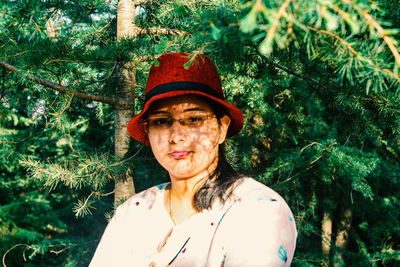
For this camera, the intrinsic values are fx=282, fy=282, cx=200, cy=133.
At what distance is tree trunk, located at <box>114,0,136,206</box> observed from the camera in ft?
7.62

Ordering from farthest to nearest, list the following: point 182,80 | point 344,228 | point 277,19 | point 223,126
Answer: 1. point 344,228
2. point 223,126
3. point 182,80
4. point 277,19

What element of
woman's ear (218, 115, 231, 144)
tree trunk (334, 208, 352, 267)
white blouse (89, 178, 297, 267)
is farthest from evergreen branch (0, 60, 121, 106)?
tree trunk (334, 208, 352, 267)

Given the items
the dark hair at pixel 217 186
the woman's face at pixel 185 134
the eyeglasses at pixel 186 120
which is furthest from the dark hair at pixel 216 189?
the eyeglasses at pixel 186 120

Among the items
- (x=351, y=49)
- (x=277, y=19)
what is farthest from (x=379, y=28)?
(x=277, y=19)

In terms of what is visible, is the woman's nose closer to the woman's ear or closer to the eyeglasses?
the eyeglasses

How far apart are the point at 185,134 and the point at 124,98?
39.3 inches

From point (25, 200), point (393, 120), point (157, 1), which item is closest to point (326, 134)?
point (393, 120)

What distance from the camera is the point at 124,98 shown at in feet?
7.63

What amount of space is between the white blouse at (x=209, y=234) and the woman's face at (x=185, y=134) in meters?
0.26

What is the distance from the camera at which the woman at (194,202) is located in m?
1.25

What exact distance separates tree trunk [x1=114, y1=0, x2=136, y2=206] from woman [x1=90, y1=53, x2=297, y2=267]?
1.57 feet

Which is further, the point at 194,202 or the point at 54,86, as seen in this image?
the point at 54,86

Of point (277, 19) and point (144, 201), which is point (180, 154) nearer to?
point (144, 201)

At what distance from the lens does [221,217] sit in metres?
1.44
